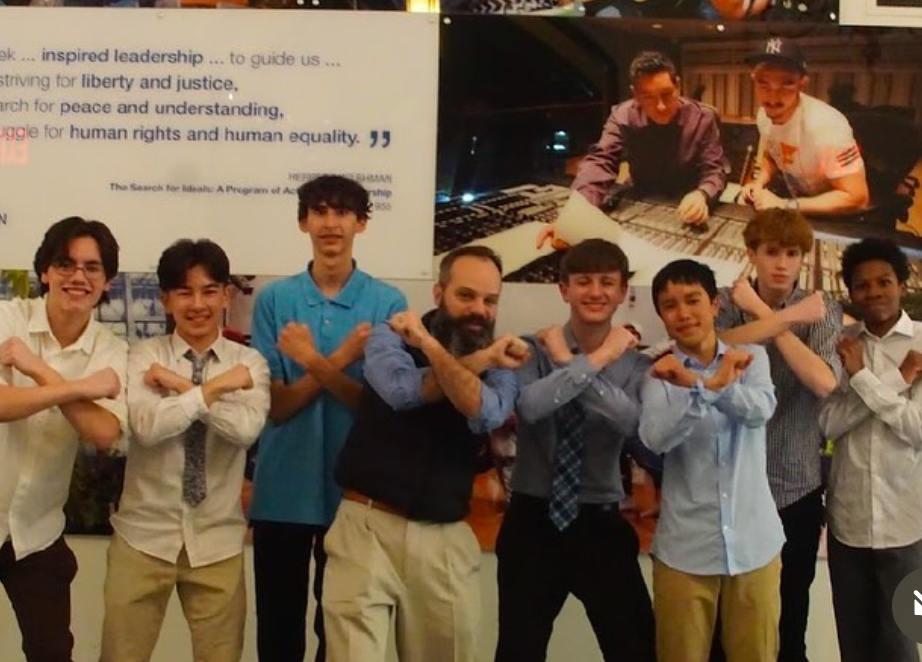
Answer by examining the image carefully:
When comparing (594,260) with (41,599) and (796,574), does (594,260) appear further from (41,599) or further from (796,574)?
(41,599)

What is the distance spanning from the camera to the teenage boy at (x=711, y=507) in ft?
7.34

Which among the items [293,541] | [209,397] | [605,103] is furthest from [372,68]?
[293,541]

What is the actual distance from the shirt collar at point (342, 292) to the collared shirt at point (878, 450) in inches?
57.0

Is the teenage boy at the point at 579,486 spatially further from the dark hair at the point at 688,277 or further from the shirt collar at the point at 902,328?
the shirt collar at the point at 902,328

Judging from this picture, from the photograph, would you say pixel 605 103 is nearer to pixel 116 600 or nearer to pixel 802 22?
pixel 802 22

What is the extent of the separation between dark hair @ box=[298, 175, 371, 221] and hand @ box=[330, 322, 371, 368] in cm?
38

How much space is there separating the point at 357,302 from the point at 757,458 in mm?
1232

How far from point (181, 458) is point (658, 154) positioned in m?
1.80

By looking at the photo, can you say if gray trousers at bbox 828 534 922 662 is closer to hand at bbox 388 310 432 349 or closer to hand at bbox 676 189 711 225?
hand at bbox 676 189 711 225

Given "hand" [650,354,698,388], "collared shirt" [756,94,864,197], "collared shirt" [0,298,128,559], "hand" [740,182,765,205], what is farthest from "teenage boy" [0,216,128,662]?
"collared shirt" [756,94,864,197]

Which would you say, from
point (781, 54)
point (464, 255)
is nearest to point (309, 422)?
point (464, 255)

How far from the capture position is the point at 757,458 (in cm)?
237

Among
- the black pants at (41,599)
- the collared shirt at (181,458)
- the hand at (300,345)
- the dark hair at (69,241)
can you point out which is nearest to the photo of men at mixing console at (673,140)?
the hand at (300,345)

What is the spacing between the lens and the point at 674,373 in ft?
7.16
